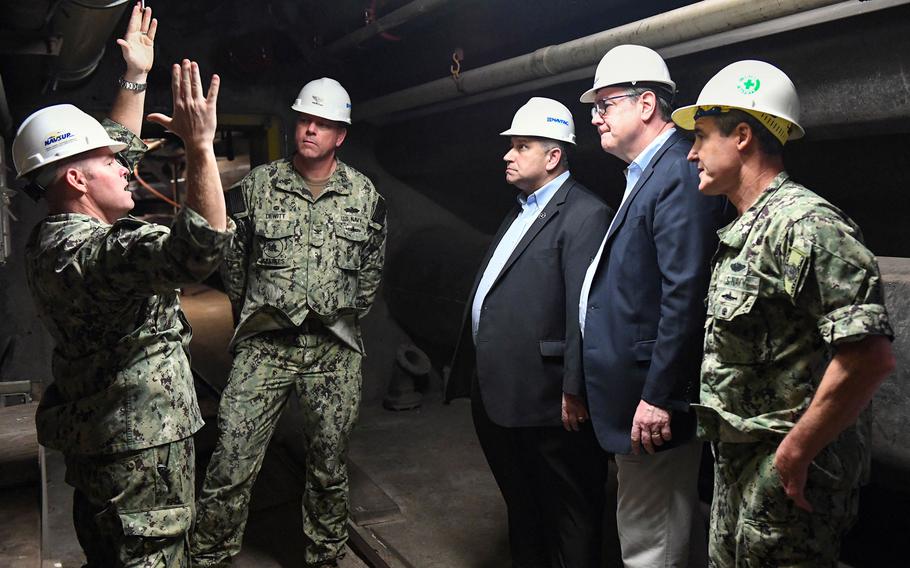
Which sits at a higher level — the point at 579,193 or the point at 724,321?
the point at 579,193

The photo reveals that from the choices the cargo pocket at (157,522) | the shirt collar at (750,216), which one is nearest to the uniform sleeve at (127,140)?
the cargo pocket at (157,522)

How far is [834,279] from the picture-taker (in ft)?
4.77

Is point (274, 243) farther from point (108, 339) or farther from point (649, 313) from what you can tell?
point (649, 313)

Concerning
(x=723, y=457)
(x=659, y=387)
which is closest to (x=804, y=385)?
(x=723, y=457)

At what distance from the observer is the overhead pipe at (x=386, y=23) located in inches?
135

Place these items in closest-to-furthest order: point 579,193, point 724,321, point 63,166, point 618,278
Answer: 1. point 724,321
2. point 63,166
3. point 618,278
4. point 579,193

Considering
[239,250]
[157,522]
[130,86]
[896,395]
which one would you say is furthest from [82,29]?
[896,395]

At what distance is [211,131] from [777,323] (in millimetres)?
1204

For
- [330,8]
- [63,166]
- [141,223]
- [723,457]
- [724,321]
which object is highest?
[330,8]

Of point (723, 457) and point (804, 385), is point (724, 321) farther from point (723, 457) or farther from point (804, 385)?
point (723, 457)

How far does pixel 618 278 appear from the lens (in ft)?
6.86

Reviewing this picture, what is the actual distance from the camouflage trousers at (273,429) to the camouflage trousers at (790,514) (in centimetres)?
163

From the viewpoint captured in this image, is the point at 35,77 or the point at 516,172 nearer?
the point at 516,172

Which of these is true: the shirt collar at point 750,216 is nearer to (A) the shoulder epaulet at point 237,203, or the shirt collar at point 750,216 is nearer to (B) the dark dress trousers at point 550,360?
(B) the dark dress trousers at point 550,360
